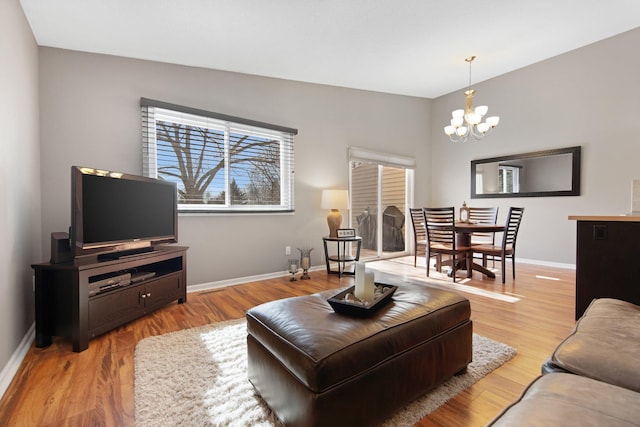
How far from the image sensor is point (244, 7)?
2.47 meters

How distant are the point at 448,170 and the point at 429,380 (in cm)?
503

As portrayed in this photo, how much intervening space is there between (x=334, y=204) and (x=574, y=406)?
11.1 feet

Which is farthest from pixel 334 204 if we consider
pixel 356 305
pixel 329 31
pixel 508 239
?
pixel 356 305

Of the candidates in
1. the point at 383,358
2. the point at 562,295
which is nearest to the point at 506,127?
the point at 562,295

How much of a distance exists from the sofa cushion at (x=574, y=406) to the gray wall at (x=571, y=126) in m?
4.39

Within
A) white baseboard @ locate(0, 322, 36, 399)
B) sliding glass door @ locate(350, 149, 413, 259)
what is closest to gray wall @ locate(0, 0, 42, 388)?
white baseboard @ locate(0, 322, 36, 399)

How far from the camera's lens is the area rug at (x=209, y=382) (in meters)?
1.29

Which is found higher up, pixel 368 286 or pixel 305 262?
pixel 368 286

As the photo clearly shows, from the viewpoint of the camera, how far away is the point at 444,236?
3.71 m

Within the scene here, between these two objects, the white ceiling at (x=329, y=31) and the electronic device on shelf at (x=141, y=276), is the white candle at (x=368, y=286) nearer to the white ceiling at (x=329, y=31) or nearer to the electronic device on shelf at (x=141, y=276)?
the electronic device on shelf at (x=141, y=276)

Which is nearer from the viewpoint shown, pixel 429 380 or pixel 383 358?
pixel 383 358

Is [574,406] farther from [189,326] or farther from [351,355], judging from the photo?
[189,326]

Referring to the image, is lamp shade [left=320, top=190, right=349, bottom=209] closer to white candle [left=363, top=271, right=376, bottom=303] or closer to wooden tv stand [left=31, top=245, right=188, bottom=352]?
wooden tv stand [left=31, top=245, right=188, bottom=352]

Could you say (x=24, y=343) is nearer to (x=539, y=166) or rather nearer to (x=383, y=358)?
(x=383, y=358)
